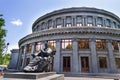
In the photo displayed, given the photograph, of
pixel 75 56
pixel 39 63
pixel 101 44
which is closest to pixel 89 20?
pixel 101 44

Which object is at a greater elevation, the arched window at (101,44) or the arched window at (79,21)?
the arched window at (79,21)

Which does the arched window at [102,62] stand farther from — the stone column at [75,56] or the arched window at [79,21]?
the arched window at [79,21]

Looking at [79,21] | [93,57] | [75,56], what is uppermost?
[79,21]

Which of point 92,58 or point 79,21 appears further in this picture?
point 79,21

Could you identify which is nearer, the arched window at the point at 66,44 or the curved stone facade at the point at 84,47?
the curved stone facade at the point at 84,47

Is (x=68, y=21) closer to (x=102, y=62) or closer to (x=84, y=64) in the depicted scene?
(x=84, y=64)

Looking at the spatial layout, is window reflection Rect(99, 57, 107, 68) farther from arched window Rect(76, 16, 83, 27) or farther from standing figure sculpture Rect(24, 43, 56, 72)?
standing figure sculpture Rect(24, 43, 56, 72)

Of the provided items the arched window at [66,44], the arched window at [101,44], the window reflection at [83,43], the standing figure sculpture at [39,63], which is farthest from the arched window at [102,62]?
the standing figure sculpture at [39,63]

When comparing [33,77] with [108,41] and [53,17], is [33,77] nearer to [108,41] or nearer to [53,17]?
[108,41]

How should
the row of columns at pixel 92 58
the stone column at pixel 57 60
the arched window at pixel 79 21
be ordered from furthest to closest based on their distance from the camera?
the arched window at pixel 79 21
the stone column at pixel 57 60
the row of columns at pixel 92 58

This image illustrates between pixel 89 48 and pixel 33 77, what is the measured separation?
1878 centimetres

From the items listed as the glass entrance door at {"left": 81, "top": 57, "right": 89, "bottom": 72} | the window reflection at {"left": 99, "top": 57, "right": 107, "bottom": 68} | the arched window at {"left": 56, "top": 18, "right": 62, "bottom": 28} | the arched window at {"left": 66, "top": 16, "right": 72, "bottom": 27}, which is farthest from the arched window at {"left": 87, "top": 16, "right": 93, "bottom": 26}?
the glass entrance door at {"left": 81, "top": 57, "right": 89, "bottom": 72}

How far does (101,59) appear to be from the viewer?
76.5 ft

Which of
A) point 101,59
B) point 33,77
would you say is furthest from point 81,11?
point 33,77
